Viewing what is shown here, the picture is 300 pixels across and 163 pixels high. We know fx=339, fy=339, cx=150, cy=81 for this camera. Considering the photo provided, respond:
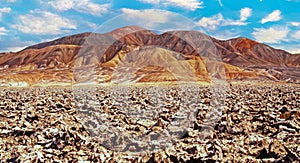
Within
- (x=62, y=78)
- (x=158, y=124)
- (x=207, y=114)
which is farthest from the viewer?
(x=62, y=78)

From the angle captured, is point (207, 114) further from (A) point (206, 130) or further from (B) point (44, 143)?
(B) point (44, 143)

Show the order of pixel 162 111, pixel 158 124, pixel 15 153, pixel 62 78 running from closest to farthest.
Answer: pixel 15 153, pixel 158 124, pixel 162 111, pixel 62 78

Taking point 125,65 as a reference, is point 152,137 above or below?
below

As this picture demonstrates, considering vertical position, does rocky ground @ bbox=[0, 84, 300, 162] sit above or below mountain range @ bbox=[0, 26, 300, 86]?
below

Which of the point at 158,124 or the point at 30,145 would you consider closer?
the point at 30,145

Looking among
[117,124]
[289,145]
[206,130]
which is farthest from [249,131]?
[117,124]

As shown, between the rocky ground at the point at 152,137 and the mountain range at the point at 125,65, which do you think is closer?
the rocky ground at the point at 152,137

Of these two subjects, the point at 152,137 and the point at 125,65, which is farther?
the point at 125,65

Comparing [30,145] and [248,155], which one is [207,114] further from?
[30,145]

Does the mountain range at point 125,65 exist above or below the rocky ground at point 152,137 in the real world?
above

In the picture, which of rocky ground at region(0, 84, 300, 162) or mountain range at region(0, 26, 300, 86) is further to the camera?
mountain range at region(0, 26, 300, 86)
